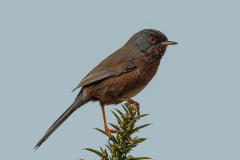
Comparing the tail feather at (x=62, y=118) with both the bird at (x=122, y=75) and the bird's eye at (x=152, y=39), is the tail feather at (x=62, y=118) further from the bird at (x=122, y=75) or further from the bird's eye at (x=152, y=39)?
the bird's eye at (x=152, y=39)

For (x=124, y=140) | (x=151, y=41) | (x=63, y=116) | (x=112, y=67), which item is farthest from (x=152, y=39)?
(x=124, y=140)

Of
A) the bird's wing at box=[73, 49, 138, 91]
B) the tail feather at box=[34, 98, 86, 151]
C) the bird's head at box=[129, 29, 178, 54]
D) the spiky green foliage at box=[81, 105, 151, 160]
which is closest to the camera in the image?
the spiky green foliage at box=[81, 105, 151, 160]

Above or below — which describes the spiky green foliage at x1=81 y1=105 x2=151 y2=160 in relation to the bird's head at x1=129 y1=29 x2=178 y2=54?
below

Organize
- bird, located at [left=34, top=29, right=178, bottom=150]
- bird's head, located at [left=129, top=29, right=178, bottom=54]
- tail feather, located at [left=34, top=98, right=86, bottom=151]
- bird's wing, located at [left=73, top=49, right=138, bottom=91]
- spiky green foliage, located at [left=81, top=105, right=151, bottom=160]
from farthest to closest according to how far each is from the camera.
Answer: bird's head, located at [left=129, top=29, right=178, bottom=54] < bird's wing, located at [left=73, top=49, right=138, bottom=91] < bird, located at [left=34, top=29, right=178, bottom=150] < tail feather, located at [left=34, top=98, right=86, bottom=151] < spiky green foliage, located at [left=81, top=105, right=151, bottom=160]

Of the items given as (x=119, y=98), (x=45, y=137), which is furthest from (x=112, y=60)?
(x=45, y=137)

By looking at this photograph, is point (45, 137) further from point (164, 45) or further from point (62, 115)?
point (164, 45)

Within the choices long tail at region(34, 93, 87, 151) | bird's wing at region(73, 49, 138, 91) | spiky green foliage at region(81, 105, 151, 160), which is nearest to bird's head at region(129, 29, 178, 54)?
bird's wing at region(73, 49, 138, 91)

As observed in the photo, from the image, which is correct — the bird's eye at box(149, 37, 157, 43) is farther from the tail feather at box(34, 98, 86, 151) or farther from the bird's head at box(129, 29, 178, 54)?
the tail feather at box(34, 98, 86, 151)

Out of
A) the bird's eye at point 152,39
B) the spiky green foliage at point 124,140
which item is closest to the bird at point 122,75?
the bird's eye at point 152,39
